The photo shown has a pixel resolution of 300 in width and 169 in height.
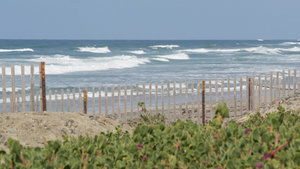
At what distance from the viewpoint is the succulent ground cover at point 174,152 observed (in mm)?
2410

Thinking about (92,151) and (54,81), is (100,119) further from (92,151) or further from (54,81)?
(54,81)

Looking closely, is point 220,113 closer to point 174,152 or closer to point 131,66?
point 174,152

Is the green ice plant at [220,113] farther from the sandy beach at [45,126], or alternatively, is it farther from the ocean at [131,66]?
the ocean at [131,66]

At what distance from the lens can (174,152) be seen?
271 cm

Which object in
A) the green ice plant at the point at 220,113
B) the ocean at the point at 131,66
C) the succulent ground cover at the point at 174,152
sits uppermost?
the green ice plant at the point at 220,113

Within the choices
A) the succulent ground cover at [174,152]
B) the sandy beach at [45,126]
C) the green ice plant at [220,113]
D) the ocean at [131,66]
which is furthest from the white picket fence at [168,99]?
the succulent ground cover at [174,152]

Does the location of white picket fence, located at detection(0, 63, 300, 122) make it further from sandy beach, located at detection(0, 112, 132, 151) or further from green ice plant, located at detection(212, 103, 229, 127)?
green ice plant, located at detection(212, 103, 229, 127)

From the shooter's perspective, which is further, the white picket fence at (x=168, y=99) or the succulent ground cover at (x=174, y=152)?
the white picket fence at (x=168, y=99)

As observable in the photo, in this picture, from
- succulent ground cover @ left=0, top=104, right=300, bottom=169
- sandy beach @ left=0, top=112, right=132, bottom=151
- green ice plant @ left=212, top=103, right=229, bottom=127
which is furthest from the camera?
sandy beach @ left=0, top=112, right=132, bottom=151

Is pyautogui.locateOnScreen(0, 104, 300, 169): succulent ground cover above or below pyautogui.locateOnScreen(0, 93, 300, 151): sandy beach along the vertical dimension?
above

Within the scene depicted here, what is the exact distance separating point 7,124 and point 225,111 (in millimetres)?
5908

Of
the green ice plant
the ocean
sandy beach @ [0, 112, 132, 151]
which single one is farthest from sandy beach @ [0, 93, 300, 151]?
the green ice plant

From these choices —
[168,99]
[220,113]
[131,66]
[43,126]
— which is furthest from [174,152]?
[131,66]

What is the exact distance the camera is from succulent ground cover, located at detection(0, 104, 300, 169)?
2.41m
